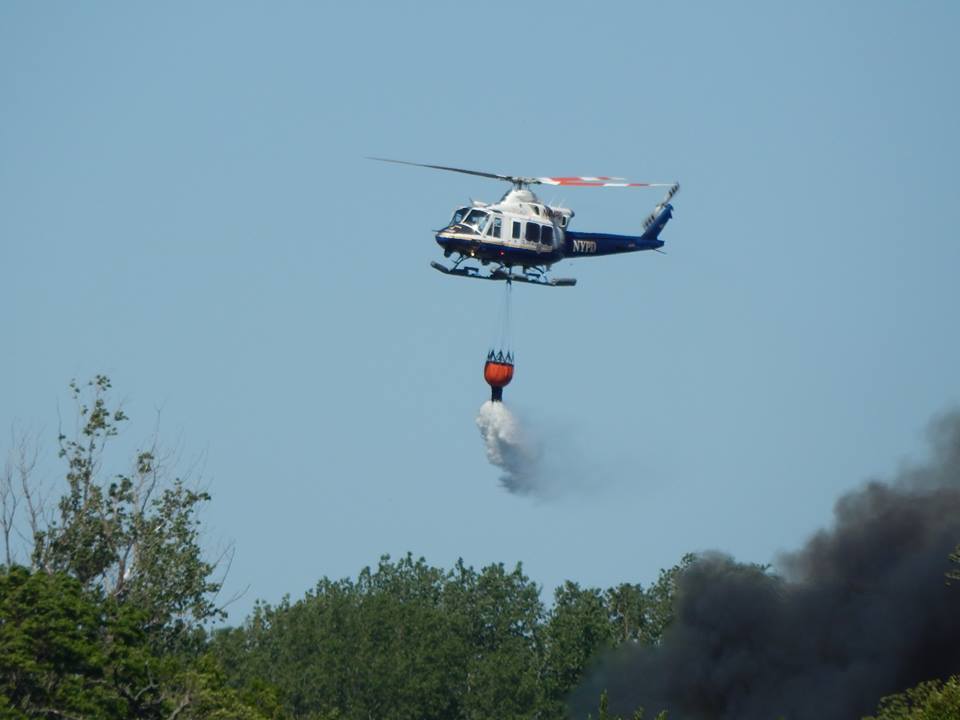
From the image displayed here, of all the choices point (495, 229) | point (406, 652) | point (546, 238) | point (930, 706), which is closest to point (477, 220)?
point (495, 229)

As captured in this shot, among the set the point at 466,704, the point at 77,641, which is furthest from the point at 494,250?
the point at 466,704

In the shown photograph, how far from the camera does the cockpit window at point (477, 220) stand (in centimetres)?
6512

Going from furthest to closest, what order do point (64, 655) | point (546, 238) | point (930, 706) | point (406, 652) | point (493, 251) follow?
point (406, 652), point (546, 238), point (493, 251), point (64, 655), point (930, 706)

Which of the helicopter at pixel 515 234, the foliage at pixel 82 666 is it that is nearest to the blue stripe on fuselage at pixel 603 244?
the helicopter at pixel 515 234

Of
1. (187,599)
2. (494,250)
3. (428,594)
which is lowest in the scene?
(187,599)

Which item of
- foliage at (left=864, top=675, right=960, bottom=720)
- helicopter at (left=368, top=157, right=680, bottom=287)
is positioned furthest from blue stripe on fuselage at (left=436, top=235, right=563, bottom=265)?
foliage at (left=864, top=675, right=960, bottom=720)

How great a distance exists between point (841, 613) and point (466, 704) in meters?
26.5

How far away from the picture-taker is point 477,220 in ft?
214

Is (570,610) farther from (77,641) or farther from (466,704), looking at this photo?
(77,641)

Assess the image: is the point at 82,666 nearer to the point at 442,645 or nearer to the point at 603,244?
the point at 603,244

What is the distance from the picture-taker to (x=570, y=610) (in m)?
98.3

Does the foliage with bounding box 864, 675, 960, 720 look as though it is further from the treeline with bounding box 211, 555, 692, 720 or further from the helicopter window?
the treeline with bounding box 211, 555, 692, 720

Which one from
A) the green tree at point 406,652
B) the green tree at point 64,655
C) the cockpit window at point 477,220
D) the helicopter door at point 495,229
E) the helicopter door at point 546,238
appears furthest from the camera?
the green tree at point 406,652

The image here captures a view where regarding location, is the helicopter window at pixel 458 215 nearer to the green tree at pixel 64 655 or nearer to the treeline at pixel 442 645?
the green tree at pixel 64 655
